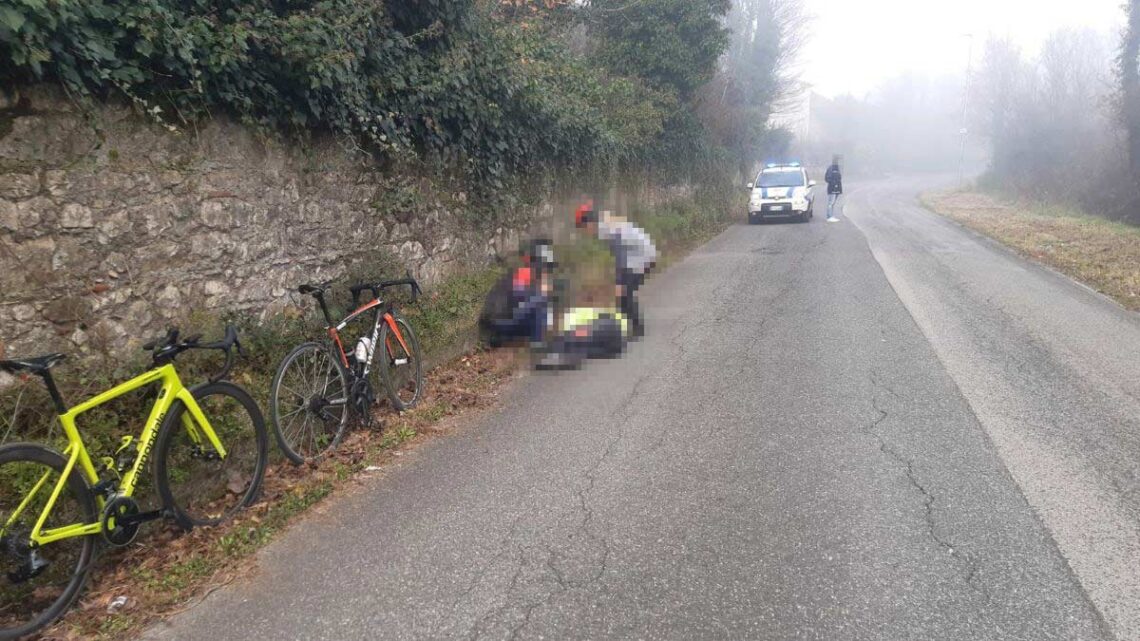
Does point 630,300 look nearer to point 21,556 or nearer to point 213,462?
point 213,462

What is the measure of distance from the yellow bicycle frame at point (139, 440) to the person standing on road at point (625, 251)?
15.5ft

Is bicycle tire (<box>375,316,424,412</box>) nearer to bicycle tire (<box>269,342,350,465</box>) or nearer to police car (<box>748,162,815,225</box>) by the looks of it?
bicycle tire (<box>269,342,350,465</box>)

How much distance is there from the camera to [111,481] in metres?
3.45

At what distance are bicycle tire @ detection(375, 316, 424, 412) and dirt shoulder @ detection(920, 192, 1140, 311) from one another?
916 cm

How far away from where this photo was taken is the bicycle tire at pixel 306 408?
4.57 metres

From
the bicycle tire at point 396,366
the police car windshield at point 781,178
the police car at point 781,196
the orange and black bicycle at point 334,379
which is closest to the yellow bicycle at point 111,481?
the orange and black bicycle at point 334,379

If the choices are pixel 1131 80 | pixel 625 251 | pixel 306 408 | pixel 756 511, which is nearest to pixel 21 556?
pixel 306 408

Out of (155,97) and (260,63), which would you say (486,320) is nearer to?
(260,63)

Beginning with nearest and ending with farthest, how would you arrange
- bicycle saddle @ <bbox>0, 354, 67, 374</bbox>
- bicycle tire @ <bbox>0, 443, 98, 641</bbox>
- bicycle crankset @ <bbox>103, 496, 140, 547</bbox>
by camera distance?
bicycle tire @ <bbox>0, 443, 98, 641</bbox>, bicycle saddle @ <bbox>0, 354, 67, 374</bbox>, bicycle crankset @ <bbox>103, 496, 140, 547</bbox>

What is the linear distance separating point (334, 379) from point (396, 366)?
86cm

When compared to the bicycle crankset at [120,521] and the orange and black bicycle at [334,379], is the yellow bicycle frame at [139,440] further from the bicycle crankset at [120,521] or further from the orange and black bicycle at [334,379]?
the orange and black bicycle at [334,379]

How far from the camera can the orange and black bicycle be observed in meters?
4.69

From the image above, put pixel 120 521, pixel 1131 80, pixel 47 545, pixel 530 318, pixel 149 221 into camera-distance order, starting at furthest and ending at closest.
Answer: pixel 1131 80 < pixel 530 318 < pixel 149 221 < pixel 120 521 < pixel 47 545

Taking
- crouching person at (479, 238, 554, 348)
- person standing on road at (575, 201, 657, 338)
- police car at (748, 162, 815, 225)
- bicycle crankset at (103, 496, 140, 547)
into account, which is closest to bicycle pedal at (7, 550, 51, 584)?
bicycle crankset at (103, 496, 140, 547)
